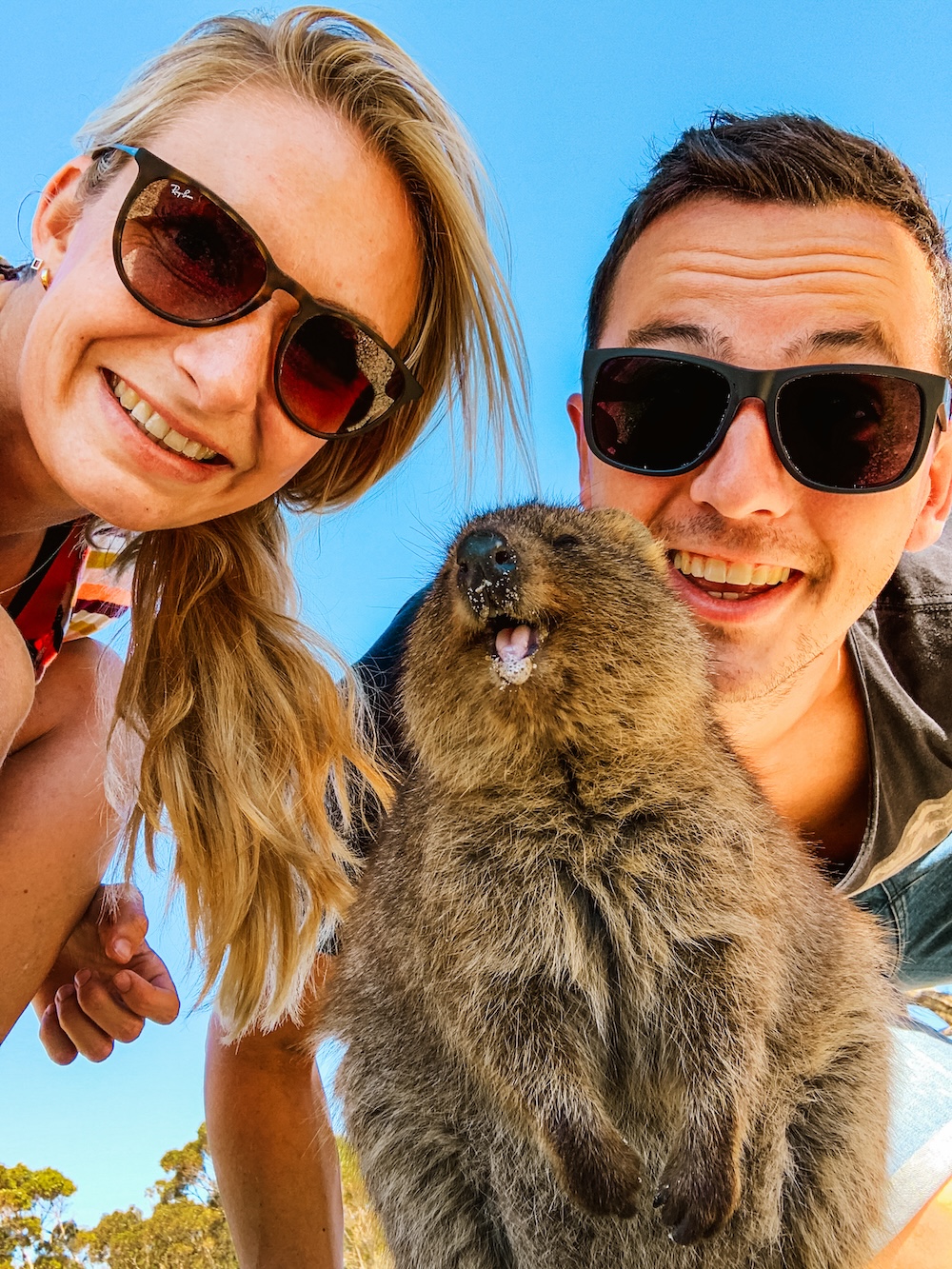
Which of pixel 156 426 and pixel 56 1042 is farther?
pixel 56 1042

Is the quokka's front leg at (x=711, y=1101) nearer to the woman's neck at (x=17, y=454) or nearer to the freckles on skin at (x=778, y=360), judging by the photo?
the freckles on skin at (x=778, y=360)

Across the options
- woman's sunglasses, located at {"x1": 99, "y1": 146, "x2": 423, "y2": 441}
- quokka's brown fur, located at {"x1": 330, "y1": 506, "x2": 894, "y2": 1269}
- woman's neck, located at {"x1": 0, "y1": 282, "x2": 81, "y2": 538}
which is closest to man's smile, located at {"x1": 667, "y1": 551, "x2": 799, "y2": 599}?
quokka's brown fur, located at {"x1": 330, "y1": 506, "x2": 894, "y2": 1269}

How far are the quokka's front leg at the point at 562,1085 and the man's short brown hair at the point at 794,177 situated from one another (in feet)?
5.62

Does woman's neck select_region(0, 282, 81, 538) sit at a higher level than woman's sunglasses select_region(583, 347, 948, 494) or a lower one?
higher

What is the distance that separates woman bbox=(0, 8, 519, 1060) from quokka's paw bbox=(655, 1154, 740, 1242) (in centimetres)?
114

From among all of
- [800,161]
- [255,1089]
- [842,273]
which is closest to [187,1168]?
[255,1089]

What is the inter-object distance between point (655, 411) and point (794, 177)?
3.29 ft

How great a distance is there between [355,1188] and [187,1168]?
1132mm

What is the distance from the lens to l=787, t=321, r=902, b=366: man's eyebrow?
7.12ft

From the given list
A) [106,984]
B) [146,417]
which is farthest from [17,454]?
[106,984]

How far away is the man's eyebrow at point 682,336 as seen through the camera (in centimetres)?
219

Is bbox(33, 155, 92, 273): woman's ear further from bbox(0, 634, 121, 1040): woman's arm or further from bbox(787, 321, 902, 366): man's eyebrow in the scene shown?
bbox(787, 321, 902, 366): man's eyebrow

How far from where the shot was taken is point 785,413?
6.48 ft

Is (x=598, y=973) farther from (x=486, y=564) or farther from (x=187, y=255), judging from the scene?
(x=187, y=255)
